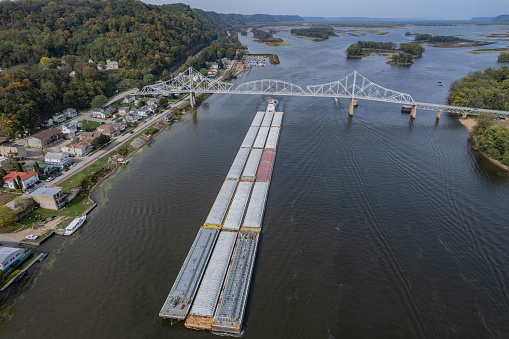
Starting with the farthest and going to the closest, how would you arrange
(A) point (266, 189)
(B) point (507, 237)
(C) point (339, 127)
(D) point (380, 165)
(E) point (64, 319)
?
(C) point (339, 127) → (D) point (380, 165) → (A) point (266, 189) → (B) point (507, 237) → (E) point (64, 319)

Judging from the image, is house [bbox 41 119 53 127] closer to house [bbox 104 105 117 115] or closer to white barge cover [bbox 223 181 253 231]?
house [bbox 104 105 117 115]

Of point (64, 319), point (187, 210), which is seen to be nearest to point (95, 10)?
point (187, 210)

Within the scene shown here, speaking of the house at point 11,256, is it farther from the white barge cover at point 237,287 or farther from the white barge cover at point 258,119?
the white barge cover at point 258,119

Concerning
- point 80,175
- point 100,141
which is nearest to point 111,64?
point 100,141

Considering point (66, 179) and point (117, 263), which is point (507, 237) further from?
point (66, 179)

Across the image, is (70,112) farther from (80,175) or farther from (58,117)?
(80,175)

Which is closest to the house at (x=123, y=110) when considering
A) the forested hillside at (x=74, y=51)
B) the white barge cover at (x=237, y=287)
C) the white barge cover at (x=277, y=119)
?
the forested hillside at (x=74, y=51)
